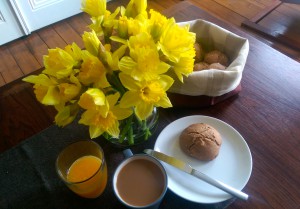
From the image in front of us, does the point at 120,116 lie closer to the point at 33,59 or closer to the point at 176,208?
the point at 176,208

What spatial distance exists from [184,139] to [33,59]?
4.30 feet

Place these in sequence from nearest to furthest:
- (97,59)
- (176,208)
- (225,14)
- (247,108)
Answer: (97,59) → (176,208) → (247,108) → (225,14)

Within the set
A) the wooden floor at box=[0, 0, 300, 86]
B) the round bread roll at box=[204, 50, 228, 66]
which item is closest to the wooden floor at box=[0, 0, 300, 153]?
the wooden floor at box=[0, 0, 300, 86]

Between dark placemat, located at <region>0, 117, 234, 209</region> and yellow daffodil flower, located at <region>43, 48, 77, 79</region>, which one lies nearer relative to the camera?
yellow daffodil flower, located at <region>43, 48, 77, 79</region>

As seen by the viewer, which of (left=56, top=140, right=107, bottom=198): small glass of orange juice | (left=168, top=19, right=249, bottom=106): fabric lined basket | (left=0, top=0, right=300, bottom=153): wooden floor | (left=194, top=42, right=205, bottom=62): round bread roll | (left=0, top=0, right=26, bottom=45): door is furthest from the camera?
(left=0, top=0, right=26, bottom=45): door

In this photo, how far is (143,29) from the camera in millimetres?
406

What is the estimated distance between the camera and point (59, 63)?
0.39m

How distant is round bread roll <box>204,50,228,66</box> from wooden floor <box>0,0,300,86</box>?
2.72 feet

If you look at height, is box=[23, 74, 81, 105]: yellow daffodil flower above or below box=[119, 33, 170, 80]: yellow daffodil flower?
below

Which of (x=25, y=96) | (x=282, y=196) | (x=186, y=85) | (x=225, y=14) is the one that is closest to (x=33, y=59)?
(x=25, y=96)

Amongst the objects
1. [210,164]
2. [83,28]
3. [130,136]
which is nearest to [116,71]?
[130,136]

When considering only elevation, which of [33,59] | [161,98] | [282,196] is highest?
[161,98]

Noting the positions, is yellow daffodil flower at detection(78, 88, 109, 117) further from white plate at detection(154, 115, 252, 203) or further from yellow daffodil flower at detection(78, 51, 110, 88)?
white plate at detection(154, 115, 252, 203)

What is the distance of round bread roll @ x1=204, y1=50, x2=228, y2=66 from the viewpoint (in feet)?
2.17
